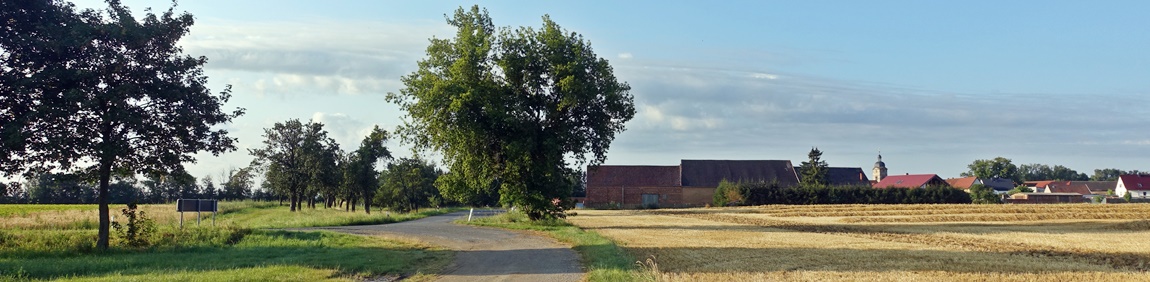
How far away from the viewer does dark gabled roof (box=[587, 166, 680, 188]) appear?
102312mm

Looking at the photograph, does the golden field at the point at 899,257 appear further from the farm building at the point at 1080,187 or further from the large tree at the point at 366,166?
the farm building at the point at 1080,187

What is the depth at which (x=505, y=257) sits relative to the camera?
19906mm

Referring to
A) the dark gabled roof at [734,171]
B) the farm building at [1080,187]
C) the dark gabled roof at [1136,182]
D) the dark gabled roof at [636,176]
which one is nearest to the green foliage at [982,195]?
the dark gabled roof at [734,171]

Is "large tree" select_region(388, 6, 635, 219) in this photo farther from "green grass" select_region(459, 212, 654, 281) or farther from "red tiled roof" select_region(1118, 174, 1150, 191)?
"red tiled roof" select_region(1118, 174, 1150, 191)

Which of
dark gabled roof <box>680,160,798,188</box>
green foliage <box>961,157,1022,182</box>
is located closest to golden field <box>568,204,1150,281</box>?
dark gabled roof <box>680,160,798,188</box>

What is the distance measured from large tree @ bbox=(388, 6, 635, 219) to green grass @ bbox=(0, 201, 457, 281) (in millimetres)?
9646

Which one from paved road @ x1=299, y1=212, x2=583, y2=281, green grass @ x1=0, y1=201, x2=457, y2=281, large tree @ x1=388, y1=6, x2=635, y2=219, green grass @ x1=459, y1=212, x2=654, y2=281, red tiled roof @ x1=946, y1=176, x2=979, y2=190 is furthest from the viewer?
red tiled roof @ x1=946, y1=176, x2=979, y2=190

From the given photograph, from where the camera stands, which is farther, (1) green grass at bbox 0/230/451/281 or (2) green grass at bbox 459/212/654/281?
(1) green grass at bbox 0/230/451/281

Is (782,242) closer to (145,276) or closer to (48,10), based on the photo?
(145,276)

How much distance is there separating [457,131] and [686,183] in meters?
69.2

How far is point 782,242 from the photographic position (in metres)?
25.8

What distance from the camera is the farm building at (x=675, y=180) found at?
102 meters

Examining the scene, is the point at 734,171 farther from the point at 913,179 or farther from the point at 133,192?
the point at 133,192

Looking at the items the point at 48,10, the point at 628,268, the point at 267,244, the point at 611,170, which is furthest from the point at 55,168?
the point at 611,170
